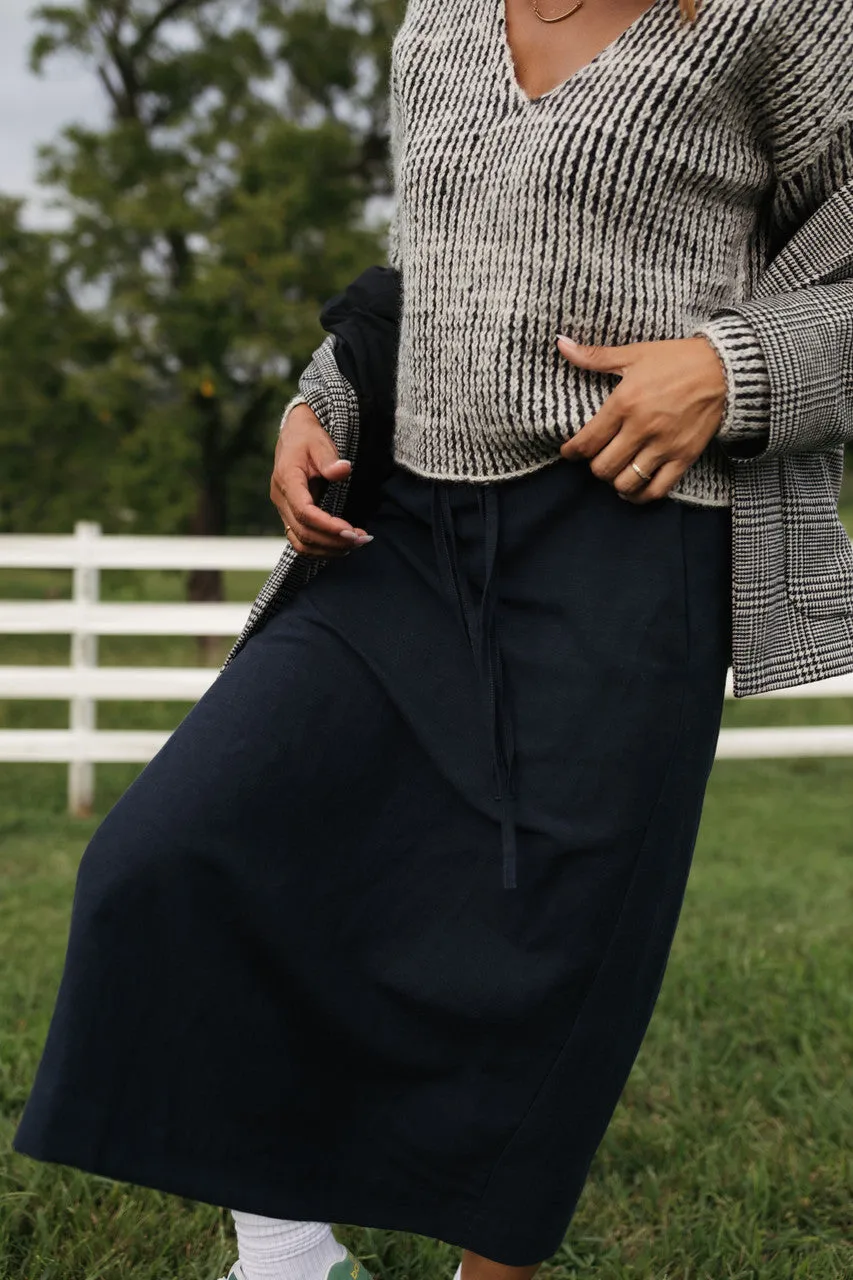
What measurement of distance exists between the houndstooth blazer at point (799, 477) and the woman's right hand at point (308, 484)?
18.7 inches

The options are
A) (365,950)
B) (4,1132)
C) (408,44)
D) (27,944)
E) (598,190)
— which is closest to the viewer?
(598,190)

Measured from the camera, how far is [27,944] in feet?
15.1

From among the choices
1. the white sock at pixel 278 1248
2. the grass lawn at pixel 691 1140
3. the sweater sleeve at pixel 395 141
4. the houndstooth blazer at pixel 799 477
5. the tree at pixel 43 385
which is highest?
the tree at pixel 43 385

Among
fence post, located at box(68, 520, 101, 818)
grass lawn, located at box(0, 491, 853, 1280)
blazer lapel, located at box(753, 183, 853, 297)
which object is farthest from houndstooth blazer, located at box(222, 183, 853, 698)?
fence post, located at box(68, 520, 101, 818)

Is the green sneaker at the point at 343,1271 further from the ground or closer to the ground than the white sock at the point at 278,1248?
closer to the ground

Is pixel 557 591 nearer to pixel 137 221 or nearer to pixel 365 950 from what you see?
pixel 365 950

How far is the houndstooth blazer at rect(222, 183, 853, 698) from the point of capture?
1.53 metres

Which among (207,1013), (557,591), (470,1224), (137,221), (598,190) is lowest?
(470,1224)

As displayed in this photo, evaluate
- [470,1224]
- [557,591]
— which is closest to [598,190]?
[557,591]

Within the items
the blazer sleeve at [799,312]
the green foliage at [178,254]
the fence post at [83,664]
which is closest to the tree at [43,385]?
the green foliage at [178,254]

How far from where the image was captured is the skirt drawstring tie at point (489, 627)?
62.8 inches

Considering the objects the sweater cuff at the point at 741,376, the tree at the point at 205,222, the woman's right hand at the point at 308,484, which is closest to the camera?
the sweater cuff at the point at 741,376

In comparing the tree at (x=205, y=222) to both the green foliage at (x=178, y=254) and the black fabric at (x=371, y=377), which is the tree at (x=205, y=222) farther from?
the black fabric at (x=371, y=377)

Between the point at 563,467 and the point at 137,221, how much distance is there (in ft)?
46.5
